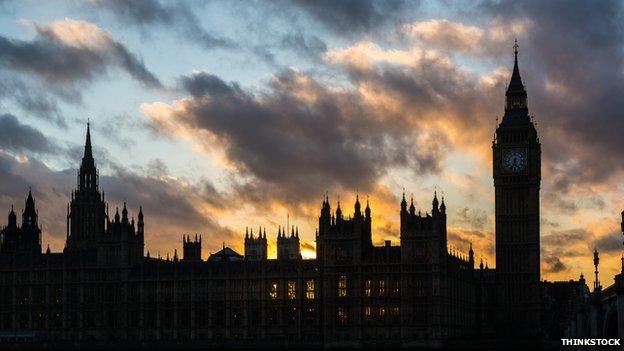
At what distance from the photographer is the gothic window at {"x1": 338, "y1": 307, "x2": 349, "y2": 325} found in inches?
7820

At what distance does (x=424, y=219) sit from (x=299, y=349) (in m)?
27.1

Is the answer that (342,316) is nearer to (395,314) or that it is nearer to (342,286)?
(342,286)

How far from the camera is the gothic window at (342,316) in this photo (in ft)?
652

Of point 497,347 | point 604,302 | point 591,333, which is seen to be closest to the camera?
point 604,302

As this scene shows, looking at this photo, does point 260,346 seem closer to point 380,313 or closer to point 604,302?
point 380,313

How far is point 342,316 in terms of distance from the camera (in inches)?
7825

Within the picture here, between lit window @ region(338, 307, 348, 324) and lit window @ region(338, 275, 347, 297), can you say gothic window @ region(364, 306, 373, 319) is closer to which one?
lit window @ region(338, 307, 348, 324)

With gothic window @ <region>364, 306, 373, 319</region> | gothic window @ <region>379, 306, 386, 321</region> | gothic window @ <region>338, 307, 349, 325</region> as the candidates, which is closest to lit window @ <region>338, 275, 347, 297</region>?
gothic window @ <region>338, 307, 349, 325</region>

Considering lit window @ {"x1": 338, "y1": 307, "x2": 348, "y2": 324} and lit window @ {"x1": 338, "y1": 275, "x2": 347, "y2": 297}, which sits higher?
lit window @ {"x1": 338, "y1": 275, "x2": 347, "y2": 297}

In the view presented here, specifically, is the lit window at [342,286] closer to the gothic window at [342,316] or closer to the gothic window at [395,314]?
the gothic window at [342,316]

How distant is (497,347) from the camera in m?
188

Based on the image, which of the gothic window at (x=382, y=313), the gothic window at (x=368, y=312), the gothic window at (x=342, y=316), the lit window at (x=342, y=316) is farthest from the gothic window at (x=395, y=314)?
the lit window at (x=342, y=316)

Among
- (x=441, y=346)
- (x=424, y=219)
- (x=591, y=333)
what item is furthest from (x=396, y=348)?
(x=591, y=333)

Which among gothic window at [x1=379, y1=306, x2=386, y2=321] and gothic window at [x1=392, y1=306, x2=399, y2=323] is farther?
gothic window at [x1=379, y1=306, x2=386, y2=321]
